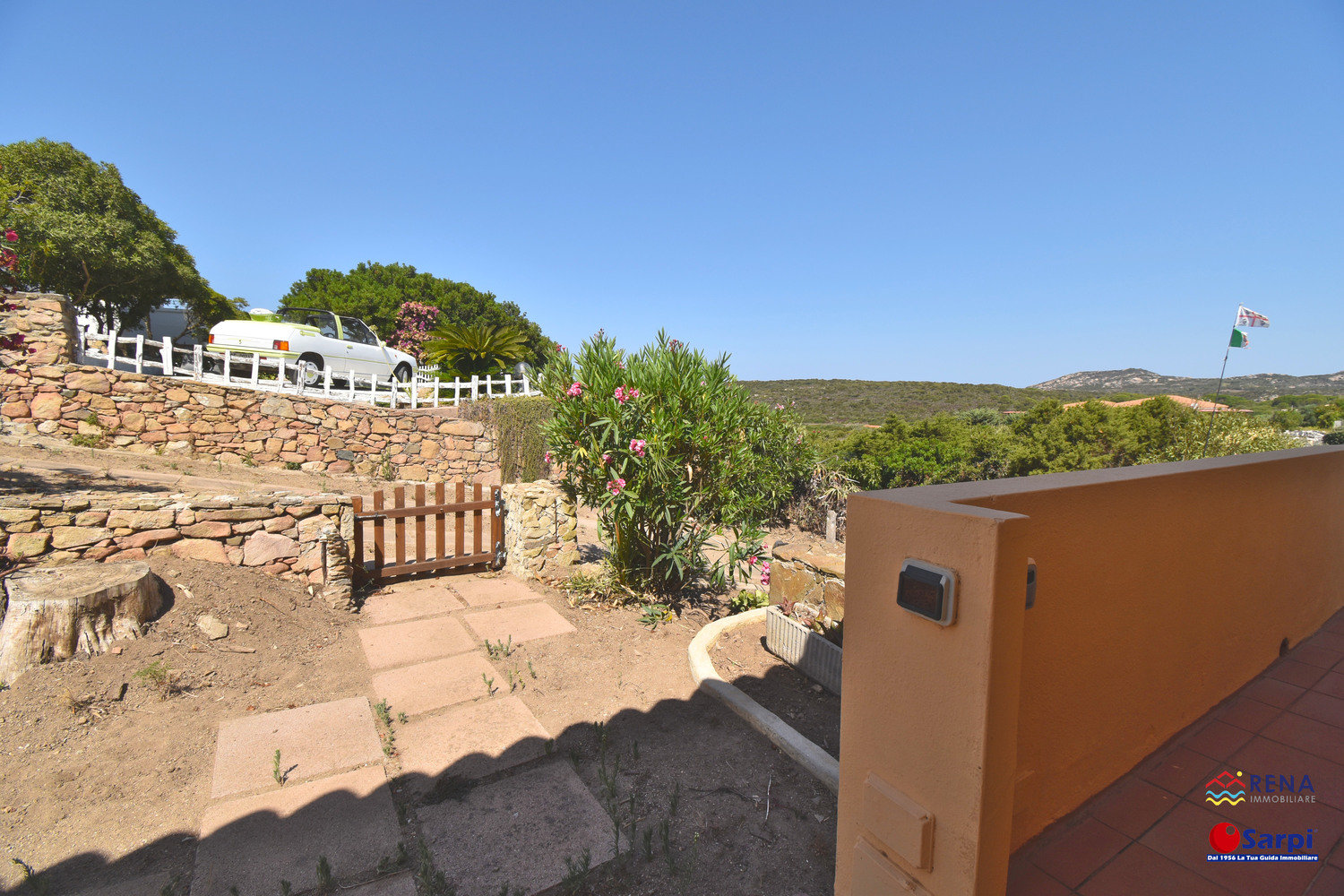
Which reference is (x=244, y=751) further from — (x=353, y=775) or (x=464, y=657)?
(x=464, y=657)

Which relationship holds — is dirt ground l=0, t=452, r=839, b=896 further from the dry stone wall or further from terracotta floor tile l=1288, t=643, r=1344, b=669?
the dry stone wall

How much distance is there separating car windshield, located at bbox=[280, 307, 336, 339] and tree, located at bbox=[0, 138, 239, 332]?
5512mm

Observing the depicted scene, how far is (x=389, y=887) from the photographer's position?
199 centimetres

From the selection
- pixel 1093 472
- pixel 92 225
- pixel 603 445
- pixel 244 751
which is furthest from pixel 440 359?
pixel 1093 472

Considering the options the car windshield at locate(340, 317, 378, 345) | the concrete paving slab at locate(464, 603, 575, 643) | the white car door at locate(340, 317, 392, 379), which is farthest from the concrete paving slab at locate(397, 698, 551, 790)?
the car windshield at locate(340, 317, 378, 345)

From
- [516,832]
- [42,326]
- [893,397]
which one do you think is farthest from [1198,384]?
[42,326]

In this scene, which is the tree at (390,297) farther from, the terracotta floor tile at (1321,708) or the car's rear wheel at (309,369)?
the terracotta floor tile at (1321,708)

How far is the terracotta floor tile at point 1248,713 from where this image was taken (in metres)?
2.35

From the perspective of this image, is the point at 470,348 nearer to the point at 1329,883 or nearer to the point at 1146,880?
the point at 1146,880

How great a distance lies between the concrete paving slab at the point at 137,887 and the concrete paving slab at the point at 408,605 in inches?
94.0

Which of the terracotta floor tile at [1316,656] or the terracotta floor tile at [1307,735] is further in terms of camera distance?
the terracotta floor tile at [1316,656]

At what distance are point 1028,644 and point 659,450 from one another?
301 centimetres

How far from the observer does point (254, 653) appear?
363cm

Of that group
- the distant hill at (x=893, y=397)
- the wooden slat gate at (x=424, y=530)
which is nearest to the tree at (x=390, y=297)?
the distant hill at (x=893, y=397)
